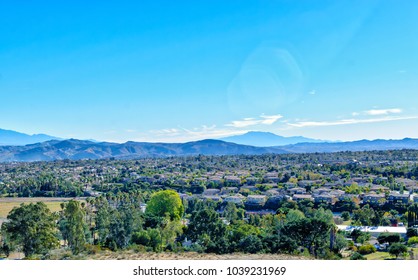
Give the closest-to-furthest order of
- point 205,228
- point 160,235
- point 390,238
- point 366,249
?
1. point 160,235
2. point 366,249
3. point 205,228
4. point 390,238

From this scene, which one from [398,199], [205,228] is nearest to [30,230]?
[205,228]

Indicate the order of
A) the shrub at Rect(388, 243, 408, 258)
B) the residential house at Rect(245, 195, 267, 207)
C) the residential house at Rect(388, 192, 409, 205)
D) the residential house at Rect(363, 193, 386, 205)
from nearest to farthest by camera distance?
the shrub at Rect(388, 243, 408, 258)
the residential house at Rect(388, 192, 409, 205)
the residential house at Rect(363, 193, 386, 205)
the residential house at Rect(245, 195, 267, 207)

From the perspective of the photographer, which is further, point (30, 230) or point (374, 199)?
point (374, 199)

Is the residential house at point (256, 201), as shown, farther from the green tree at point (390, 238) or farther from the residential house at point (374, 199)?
the green tree at point (390, 238)

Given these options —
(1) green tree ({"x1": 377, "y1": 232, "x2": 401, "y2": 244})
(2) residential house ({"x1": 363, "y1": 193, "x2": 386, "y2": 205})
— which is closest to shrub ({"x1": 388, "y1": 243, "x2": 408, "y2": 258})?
(1) green tree ({"x1": 377, "y1": 232, "x2": 401, "y2": 244})

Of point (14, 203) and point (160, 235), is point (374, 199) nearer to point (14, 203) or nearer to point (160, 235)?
point (160, 235)

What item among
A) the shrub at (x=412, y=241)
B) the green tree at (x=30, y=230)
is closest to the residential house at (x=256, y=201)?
the shrub at (x=412, y=241)

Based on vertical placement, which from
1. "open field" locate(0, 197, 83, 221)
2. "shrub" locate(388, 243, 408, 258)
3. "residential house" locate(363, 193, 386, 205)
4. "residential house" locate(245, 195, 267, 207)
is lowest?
"open field" locate(0, 197, 83, 221)

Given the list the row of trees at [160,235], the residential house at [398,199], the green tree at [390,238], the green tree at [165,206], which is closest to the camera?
the row of trees at [160,235]

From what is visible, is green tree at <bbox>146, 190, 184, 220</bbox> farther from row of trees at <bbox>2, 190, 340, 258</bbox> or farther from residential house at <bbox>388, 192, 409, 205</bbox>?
residential house at <bbox>388, 192, 409, 205</bbox>
